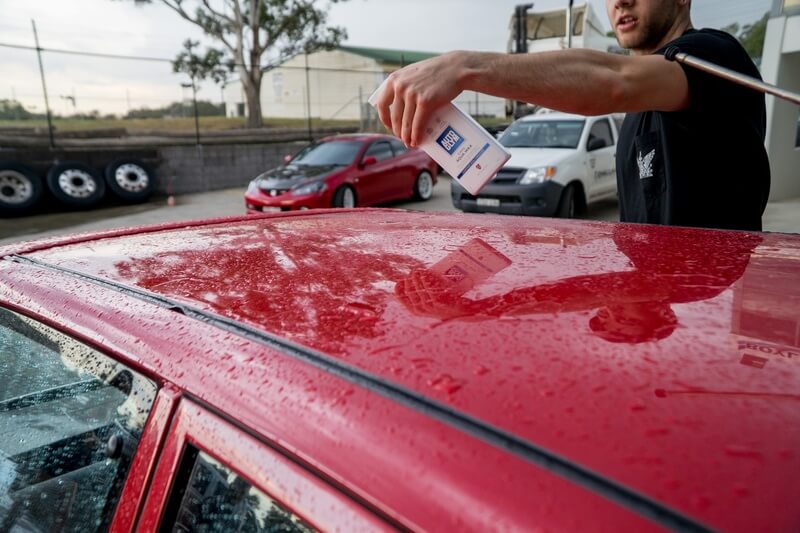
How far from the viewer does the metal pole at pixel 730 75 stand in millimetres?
1410

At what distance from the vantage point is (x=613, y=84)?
155 cm

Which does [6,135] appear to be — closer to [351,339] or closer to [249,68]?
[249,68]

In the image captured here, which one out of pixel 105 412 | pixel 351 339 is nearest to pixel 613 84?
pixel 351 339

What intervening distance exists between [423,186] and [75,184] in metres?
7.56

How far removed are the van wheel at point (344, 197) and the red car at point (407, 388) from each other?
9.07 m

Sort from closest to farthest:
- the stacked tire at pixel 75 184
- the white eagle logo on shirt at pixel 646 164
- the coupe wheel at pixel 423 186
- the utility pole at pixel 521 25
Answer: the white eagle logo on shirt at pixel 646 164, the stacked tire at pixel 75 184, the coupe wheel at pixel 423 186, the utility pole at pixel 521 25

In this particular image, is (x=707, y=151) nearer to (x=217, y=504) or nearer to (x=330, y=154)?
(x=217, y=504)

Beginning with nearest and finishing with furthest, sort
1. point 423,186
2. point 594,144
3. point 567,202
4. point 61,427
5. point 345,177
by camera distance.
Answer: point 61,427 < point 567,202 < point 594,144 < point 345,177 < point 423,186

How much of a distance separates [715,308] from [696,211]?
4.13ft

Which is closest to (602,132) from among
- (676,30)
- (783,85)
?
(783,85)

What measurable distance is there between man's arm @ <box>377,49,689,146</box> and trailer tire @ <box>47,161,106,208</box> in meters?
12.9

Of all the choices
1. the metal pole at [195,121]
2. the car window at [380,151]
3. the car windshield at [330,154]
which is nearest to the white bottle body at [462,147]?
the car windshield at [330,154]

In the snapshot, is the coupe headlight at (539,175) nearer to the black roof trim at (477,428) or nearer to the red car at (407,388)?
the red car at (407,388)

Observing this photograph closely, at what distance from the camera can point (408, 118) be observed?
1.46 metres
